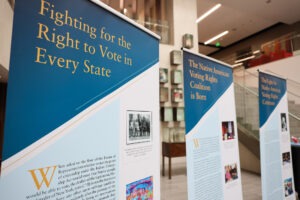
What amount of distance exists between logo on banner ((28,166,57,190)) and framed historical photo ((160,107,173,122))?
556cm

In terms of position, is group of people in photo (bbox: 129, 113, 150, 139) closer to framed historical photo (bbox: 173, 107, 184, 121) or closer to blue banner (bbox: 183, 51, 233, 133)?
blue banner (bbox: 183, 51, 233, 133)

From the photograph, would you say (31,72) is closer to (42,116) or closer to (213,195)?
(42,116)

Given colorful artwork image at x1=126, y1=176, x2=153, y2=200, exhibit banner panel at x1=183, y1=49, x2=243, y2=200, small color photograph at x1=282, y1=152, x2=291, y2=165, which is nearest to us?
colorful artwork image at x1=126, y1=176, x2=153, y2=200

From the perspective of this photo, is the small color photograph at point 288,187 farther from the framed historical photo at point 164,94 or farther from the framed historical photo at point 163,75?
the framed historical photo at point 163,75

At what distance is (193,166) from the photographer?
1.85 metres

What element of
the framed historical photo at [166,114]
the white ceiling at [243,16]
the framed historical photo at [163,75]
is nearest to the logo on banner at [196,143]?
the framed historical photo at [166,114]

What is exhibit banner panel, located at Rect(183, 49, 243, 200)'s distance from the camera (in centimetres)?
189

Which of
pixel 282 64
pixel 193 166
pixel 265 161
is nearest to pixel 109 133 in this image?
pixel 193 166

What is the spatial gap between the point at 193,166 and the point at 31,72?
1.48 meters

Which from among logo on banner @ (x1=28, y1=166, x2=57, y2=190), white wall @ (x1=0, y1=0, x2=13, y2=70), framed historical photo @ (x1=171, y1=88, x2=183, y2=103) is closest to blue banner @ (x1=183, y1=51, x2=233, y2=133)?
logo on banner @ (x1=28, y1=166, x2=57, y2=190)

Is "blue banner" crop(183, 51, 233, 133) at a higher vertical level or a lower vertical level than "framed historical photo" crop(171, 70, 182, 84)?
lower

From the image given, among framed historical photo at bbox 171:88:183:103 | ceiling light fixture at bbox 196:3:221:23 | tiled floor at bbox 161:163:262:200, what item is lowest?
tiled floor at bbox 161:163:262:200

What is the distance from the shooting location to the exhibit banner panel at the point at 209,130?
189cm

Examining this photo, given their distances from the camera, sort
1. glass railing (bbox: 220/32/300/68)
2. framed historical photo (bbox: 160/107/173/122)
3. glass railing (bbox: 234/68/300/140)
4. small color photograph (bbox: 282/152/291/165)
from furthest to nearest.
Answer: glass railing (bbox: 220/32/300/68)
framed historical photo (bbox: 160/107/173/122)
glass railing (bbox: 234/68/300/140)
small color photograph (bbox: 282/152/291/165)
